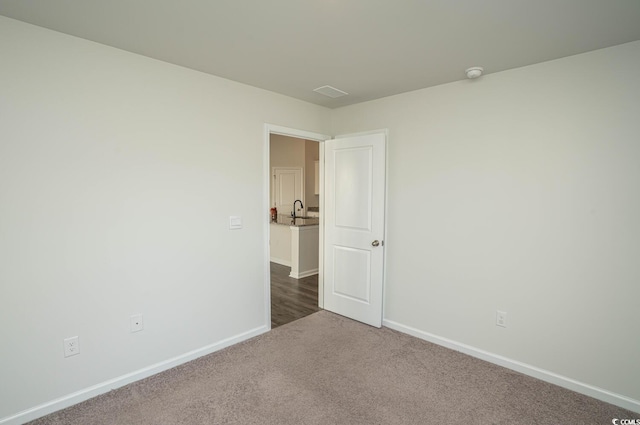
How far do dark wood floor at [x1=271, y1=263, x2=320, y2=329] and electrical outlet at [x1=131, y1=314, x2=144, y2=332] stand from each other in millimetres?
1369

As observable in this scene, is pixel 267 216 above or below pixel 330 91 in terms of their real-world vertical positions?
below

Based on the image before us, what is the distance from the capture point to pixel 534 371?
8.51ft

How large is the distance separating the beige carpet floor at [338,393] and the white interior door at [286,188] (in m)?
4.10

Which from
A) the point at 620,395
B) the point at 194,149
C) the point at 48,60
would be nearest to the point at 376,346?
the point at 620,395

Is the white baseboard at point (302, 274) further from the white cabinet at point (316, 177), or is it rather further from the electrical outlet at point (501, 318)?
the electrical outlet at point (501, 318)

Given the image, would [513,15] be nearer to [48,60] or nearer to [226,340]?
[48,60]

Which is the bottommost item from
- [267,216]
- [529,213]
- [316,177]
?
[267,216]

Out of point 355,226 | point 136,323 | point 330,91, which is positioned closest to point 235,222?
point 136,323

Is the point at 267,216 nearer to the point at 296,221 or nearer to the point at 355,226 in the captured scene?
the point at 355,226

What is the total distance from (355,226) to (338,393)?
5.77ft

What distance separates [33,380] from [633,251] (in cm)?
406

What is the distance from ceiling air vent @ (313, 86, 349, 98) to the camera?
10.4ft

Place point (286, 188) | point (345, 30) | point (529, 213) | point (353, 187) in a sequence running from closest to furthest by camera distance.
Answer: point (345, 30) < point (529, 213) < point (353, 187) < point (286, 188)

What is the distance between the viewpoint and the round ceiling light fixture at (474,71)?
261 cm
